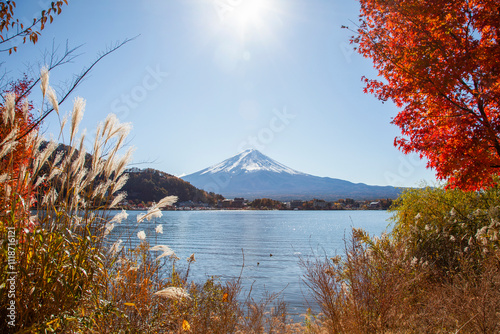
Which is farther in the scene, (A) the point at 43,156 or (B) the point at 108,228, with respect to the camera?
(B) the point at 108,228

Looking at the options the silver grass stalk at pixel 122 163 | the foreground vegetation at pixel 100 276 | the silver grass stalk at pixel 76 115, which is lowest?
the foreground vegetation at pixel 100 276

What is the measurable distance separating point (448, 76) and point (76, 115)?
5132mm

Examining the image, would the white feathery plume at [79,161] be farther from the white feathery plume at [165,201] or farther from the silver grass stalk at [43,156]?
the white feathery plume at [165,201]

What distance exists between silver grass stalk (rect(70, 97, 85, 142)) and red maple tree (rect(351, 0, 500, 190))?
4761 millimetres

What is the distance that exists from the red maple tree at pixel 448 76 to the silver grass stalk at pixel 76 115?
4.76 metres

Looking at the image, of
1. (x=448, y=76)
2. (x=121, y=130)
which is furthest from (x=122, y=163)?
(x=448, y=76)

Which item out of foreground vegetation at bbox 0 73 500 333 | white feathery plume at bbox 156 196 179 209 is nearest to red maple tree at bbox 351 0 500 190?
foreground vegetation at bbox 0 73 500 333

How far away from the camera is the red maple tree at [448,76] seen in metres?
4.97

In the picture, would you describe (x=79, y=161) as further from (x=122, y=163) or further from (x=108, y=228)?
(x=108, y=228)

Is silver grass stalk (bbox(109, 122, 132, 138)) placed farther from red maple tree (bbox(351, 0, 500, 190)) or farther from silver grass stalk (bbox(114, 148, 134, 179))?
red maple tree (bbox(351, 0, 500, 190))

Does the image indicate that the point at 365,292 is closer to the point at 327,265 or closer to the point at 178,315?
the point at 327,265

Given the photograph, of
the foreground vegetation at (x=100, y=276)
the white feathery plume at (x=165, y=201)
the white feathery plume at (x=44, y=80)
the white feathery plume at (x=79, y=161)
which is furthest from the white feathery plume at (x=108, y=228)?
the white feathery plume at (x=44, y=80)

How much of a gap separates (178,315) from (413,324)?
318 centimetres

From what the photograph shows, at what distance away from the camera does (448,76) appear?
5.02 m
